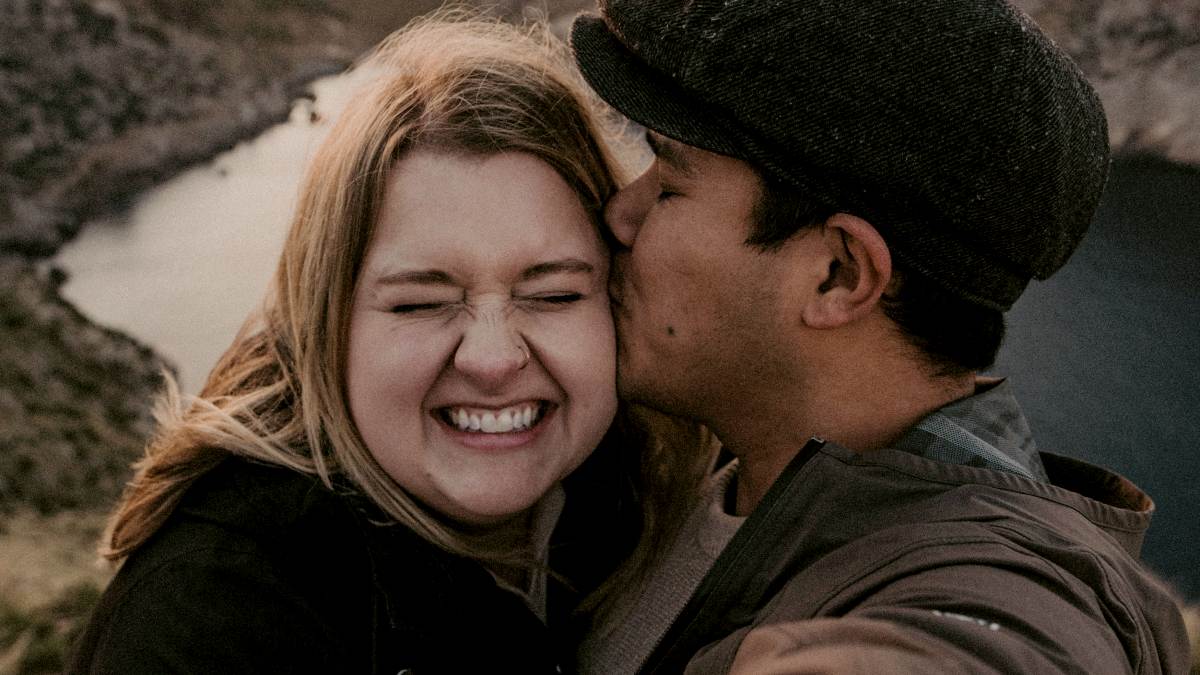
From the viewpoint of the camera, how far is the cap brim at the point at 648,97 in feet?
4.91

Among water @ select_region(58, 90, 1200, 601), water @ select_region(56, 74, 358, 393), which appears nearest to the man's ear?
water @ select_region(58, 90, 1200, 601)

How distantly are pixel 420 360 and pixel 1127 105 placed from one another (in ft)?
13.2

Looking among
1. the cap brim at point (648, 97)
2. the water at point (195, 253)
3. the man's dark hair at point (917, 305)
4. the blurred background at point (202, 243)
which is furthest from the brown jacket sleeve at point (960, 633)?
the water at point (195, 253)

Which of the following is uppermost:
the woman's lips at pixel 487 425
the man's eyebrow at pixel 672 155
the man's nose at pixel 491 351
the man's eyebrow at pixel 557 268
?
Answer: the man's eyebrow at pixel 672 155

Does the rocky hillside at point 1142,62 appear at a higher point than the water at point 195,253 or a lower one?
higher

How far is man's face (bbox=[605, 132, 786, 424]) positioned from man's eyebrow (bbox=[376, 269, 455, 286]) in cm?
32

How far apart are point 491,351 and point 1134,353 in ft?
10.4

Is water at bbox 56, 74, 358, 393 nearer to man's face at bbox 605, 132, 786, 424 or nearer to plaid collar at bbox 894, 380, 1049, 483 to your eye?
man's face at bbox 605, 132, 786, 424

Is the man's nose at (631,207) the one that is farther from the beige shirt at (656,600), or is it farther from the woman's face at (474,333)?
the beige shirt at (656,600)

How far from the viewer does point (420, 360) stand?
1.56 metres

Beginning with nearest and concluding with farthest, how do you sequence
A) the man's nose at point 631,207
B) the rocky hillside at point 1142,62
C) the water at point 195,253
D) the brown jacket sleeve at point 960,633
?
the brown jacket sleeve at point 960,633 → the man's nose at point 631,207 → the rocky hillside at point 1142,62 → the water at point 195,253

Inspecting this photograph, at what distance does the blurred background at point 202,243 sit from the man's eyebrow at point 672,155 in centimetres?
70

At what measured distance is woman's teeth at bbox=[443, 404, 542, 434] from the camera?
163 cm

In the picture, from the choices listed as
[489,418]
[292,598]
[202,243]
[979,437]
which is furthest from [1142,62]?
[202,243]
